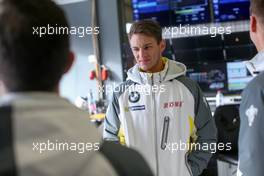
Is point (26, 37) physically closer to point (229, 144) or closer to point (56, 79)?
point (56, 79)

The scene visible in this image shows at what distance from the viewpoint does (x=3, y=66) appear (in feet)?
2.60

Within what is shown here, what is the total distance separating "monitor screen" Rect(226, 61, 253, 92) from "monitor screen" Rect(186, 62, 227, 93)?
0.05 meters

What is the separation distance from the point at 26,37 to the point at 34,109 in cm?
14

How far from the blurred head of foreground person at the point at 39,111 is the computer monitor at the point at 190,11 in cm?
375

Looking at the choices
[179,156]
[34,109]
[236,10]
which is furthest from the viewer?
[236,10]

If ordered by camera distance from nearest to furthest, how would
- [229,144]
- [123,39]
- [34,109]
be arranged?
1. [34,109]
2. [229,144]
3. [123,39]

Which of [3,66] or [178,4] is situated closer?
[3,66]

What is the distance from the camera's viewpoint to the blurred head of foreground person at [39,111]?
753 mm

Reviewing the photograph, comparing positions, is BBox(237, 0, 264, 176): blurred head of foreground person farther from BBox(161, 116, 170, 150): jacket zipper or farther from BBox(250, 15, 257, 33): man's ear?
BBox(161, 116, 170, 150): jacket zipper

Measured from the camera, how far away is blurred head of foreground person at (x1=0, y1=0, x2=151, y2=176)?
753 mm

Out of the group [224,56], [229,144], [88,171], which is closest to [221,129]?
[229,144]
